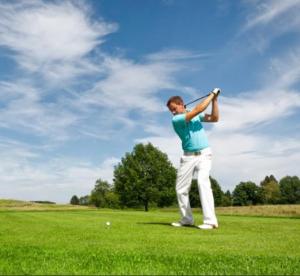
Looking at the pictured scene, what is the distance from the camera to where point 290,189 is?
13875cm

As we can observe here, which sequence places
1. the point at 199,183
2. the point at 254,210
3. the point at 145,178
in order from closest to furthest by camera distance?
the point at 199,183, the point at 254,210, the point at 145,178

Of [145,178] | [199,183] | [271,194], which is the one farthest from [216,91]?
[271,194]

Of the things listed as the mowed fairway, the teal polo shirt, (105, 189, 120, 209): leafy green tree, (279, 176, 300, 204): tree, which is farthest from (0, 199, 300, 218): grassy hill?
(279, 176, 300, 204): tree

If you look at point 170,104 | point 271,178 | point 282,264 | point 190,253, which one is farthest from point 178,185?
point 271,178

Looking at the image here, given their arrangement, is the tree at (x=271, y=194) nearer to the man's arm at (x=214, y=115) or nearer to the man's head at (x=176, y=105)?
the man's arm at (x=214, y=115)

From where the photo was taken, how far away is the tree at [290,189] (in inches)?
5276

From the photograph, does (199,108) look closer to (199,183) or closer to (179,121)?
(179,121)

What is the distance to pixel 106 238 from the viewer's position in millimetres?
8312

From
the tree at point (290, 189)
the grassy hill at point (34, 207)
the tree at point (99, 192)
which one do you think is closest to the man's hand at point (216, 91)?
the grassy hill at point (34, 207)

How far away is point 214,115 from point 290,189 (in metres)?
135

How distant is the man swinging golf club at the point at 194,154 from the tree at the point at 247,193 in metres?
117

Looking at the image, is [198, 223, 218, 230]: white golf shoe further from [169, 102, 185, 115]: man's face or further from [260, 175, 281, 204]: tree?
[260, 175, 281, 204]: tree

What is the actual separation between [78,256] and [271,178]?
170 meters

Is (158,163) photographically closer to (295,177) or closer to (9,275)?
(9,275)
